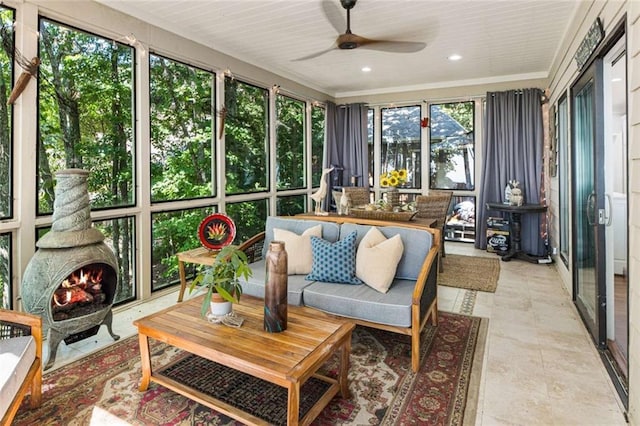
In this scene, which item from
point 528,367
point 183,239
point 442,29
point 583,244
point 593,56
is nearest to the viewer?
point 528,367

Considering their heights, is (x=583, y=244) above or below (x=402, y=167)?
below

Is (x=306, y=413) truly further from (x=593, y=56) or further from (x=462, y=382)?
(x=593, y=56)

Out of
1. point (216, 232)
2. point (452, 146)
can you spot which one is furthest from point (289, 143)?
point (216, 232)

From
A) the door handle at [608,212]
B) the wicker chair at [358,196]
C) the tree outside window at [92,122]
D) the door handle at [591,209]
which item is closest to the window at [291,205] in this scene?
the wicker chair at [358,196]

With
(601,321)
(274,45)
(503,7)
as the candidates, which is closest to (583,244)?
(601,321)

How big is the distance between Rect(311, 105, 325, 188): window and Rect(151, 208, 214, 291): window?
2962 mm

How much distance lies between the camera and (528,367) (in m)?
2.54

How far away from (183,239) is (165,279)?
1.55 ft

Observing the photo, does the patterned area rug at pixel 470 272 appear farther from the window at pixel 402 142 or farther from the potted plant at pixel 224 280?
the potted plant at pixel 224 280

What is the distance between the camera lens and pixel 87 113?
345 centimetres

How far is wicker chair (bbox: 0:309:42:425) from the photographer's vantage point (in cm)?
168

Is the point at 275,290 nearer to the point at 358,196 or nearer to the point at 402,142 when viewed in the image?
the point at 358,196

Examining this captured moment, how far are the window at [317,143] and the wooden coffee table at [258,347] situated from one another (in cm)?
487

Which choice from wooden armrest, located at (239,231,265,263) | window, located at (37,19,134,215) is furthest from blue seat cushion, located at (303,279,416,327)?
window, located at (37,19,134,215)
